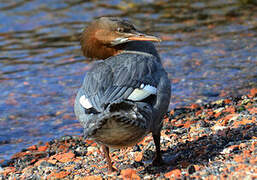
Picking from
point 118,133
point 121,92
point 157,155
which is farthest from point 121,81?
point 157,155

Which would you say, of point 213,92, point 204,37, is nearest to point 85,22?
point 204,37

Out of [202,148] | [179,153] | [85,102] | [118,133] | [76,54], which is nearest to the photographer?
[118,133]

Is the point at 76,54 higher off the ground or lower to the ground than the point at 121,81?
lower

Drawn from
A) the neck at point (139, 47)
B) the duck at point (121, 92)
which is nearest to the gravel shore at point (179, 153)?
the duck at point (121, 92)

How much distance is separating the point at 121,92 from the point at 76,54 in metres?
8.19

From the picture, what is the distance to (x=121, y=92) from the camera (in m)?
4.79

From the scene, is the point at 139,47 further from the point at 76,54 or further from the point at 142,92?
the point at 76,54

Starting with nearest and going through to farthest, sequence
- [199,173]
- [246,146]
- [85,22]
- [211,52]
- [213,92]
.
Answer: [199,173] < [246,146] < [213,92] < [211,52] < [85,22]

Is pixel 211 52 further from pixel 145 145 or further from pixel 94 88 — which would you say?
pixel 94 88

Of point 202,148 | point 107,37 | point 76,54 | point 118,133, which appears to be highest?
point 107,37

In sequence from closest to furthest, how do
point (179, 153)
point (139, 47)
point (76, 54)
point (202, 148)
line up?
point (202, 148)
point (179, 153)
point (139, 47)
point (76, 54)

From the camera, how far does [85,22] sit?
15.9 metres

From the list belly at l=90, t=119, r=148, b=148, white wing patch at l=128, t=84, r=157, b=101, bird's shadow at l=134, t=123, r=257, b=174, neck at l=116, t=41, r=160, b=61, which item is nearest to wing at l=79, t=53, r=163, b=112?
white wing patch at l=128, t=84, r=157, b=101

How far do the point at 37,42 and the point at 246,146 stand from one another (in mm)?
10176
